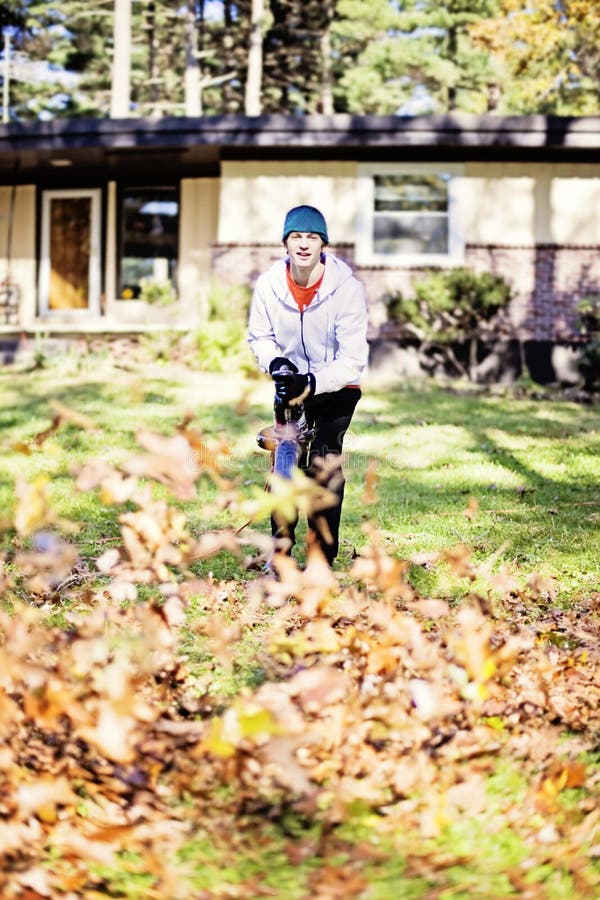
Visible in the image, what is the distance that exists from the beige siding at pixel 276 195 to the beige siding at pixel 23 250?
4540 millimetres

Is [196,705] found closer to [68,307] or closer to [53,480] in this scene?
[53,480]

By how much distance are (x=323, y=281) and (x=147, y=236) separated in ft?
46.0

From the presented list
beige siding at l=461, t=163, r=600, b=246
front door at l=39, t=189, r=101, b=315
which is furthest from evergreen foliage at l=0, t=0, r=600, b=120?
beige siding at l=461, t=163, r=600, b=246

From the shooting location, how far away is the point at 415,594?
185 inches

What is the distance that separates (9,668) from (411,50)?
32748 millimetres

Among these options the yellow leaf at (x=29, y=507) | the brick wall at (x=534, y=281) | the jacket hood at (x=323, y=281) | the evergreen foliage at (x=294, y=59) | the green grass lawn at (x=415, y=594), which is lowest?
the green grass lawn at (x=415, y=594)

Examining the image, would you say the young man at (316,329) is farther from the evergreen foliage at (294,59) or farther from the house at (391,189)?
the evergreen foliage at (294,59)

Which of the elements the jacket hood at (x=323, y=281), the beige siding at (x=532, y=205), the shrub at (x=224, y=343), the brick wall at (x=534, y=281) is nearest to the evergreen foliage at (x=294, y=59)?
the beige siding at (x=532, y=205)

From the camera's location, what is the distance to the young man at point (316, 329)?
449cm

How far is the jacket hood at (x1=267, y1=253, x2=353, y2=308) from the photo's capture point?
4641 millimetres

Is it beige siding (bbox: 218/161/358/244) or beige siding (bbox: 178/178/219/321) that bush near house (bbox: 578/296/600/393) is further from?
beige siding (bbox: 178/178/219/321)

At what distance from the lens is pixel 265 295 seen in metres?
4.72

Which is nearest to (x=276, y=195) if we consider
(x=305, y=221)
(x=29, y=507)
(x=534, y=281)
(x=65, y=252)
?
(x=534, y=281)

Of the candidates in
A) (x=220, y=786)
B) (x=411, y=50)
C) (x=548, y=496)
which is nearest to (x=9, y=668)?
(x=220, y=786)
